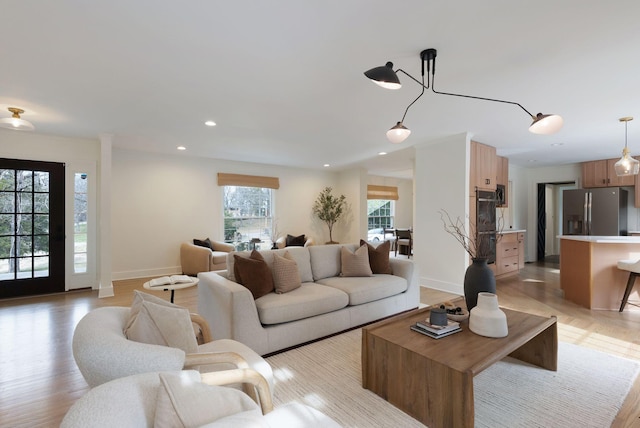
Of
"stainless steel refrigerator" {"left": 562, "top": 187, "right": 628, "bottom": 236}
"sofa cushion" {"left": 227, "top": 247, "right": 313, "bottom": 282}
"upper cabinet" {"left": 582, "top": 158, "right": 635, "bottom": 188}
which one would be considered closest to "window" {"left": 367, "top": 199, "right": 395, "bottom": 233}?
→ "stainless steel refrigerator" {"left": 562, "top": 187, "right": 628, "bottom": 236}

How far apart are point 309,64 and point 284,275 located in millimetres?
1944

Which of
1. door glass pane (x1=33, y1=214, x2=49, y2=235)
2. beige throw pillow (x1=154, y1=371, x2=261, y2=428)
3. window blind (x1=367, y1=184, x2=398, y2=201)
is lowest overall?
beige throw pillow (x1=154, y1=371, x2=261, y2=428)

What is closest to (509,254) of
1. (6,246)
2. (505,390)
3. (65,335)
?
(505,390)

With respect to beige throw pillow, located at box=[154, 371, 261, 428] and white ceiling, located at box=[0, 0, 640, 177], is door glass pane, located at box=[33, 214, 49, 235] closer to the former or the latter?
white ceiling, located at box=[0, 0, 640, 177]

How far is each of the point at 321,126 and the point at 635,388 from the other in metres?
3.82

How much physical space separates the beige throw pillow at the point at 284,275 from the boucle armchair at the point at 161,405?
1810 mm

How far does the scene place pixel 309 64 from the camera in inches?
90.8

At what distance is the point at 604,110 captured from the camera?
3.31 m

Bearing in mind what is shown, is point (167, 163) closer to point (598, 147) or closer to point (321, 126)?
point (321, 126)

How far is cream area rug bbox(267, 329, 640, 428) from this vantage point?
1754mm

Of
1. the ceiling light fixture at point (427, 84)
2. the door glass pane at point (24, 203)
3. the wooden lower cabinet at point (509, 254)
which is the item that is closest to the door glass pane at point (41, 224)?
the door glass pane at point (24, 203)

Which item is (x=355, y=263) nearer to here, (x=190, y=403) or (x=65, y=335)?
(x=190, y=403)

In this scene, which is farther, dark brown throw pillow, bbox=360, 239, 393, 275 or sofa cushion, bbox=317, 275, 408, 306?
dark brown throw pillow, bbox=360, 239, 393, 275

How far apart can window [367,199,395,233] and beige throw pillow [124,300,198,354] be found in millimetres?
8076
